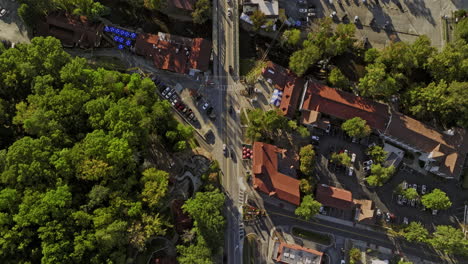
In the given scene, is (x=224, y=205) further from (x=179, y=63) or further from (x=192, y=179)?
(x=179, y=63)

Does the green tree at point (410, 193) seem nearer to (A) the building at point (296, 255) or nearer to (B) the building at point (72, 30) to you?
(A) the building at point (296, 255)

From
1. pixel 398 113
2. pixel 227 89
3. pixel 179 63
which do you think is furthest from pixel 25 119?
pixel 398 113

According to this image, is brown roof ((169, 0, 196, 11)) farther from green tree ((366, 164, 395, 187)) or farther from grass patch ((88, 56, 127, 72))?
green tree ((366, 164, 395, 187))

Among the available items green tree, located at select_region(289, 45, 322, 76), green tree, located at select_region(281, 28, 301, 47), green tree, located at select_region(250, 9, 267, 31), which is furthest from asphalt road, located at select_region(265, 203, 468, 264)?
green tree, located at select_region(250, 9, 267, 31)

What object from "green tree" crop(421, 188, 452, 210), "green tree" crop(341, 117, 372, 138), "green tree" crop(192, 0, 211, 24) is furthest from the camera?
"green tree" crop(192, 0, 211, 24)

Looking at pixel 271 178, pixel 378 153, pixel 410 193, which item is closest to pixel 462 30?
pixel 378 153
